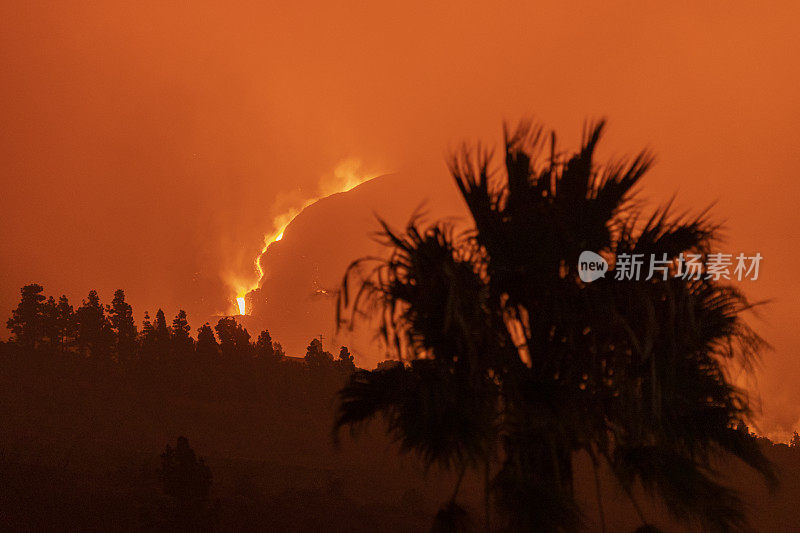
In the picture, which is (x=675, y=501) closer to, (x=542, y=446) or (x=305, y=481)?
(x=542, y=446)

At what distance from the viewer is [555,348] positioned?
17.6 ft

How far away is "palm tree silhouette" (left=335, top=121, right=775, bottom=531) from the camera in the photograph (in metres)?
4.89

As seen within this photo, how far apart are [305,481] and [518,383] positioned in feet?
91.6

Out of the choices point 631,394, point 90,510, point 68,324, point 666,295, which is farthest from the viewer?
point 68,324

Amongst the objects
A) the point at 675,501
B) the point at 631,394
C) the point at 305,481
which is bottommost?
the point at 305,481

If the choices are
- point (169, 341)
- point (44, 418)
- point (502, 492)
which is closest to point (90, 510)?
point (502, 492)

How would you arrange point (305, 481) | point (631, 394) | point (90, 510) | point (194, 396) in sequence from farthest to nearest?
1. point (194, 396)
2. point (305, 481)
3. point (90, 510)
4. point (631, 394)

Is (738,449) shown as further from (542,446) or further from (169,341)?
(169,341)

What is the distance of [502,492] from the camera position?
5.10 metres

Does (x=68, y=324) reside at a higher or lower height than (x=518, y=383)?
higher

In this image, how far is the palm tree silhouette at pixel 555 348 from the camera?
4895 mm

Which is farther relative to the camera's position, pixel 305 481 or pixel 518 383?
pixel 305 481

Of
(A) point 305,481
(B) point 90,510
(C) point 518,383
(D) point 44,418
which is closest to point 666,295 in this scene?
(C) point 518,383

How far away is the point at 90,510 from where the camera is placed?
15711 millimetres
